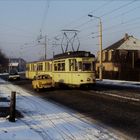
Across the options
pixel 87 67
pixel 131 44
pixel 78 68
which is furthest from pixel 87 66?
pixel 131 44

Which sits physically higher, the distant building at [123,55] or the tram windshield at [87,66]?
the distant building at [123,55]

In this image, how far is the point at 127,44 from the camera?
101 metres

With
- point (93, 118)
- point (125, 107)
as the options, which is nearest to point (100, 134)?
point (93, 118)

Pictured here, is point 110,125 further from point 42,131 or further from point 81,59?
point 81,59

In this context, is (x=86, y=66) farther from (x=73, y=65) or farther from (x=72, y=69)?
(x=72, y=69)

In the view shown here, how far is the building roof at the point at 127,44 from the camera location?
98.4m

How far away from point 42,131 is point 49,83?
21530 millimetres

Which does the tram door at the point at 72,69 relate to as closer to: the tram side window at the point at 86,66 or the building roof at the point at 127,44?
the tram side window at the point at 86,66

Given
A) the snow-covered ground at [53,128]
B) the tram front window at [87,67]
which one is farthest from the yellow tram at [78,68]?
the snow-covered ground at [53,128]

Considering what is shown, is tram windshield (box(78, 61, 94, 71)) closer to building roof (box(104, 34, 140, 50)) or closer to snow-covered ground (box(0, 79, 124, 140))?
snow-covered ground (box(0, 79, 124, 140))

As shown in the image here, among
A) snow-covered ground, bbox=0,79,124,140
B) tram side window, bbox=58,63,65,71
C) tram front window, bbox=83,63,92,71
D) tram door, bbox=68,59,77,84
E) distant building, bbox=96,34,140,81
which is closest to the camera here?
snow-covered ground, bbox=0,79,124,140

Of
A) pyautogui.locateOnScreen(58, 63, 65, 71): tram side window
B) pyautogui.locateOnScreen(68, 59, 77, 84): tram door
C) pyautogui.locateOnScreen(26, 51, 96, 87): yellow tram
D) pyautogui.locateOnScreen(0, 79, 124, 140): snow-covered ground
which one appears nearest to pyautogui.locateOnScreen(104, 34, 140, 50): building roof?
pyautogui.locateOnScreen(58, 63, 65, 71): tram side window

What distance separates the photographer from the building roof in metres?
98.4

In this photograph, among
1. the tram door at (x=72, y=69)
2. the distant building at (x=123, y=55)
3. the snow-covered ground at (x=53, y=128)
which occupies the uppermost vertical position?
the distant building at (x=123, y=55)
